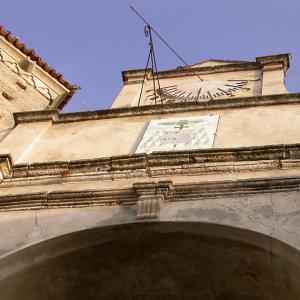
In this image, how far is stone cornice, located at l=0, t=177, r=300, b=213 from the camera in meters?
8.61

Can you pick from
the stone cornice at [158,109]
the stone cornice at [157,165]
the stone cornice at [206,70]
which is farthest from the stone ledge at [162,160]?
the stone cornice at [206,70]

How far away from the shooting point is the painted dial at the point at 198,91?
13.5 m

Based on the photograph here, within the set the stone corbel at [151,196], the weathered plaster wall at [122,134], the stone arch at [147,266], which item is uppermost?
the weathered plaster wall at [122,134]

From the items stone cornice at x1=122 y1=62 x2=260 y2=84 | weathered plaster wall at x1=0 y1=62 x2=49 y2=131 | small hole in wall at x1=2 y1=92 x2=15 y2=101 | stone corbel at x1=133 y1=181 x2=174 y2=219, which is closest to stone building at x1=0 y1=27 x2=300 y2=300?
stone corbel at x1=133 y1=181 x2=174 y2=219

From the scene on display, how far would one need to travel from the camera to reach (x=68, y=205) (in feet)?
29.9

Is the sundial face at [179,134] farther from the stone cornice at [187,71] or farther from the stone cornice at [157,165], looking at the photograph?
the stone cornice at [187,71]

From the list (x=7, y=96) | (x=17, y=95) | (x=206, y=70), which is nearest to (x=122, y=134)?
(x=206, y=70)

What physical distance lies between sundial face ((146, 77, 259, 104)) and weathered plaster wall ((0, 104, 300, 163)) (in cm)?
208

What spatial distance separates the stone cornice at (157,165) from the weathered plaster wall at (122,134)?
22.4 inches

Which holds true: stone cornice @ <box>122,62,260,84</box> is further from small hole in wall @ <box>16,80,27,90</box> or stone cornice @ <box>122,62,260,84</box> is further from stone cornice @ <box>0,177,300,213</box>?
stone cornice @ <box>0,177,300,213</box>

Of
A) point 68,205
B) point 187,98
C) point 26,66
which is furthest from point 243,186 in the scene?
point 26,66

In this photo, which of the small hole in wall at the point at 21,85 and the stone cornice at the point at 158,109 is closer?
the stone cornice at the point at 158,109

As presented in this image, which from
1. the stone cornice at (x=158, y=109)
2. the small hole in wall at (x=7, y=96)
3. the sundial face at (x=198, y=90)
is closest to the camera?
the stone cornice at (x=158, y=109)

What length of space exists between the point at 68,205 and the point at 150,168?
121cm
